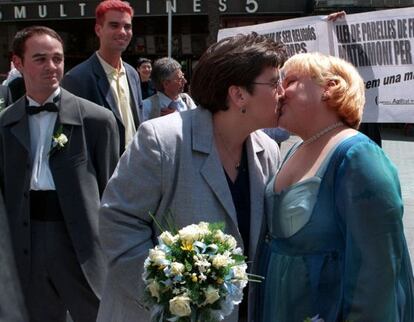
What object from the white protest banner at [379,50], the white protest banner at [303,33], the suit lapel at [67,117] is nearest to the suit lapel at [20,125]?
the suit lapel at [67,117]

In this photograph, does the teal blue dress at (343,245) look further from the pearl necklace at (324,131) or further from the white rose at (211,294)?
the white rose at (211,294)

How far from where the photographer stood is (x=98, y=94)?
4230 mm

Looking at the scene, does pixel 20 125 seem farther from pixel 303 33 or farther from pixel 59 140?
pixel 303 33

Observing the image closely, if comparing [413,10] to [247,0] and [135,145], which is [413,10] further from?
[247,0]

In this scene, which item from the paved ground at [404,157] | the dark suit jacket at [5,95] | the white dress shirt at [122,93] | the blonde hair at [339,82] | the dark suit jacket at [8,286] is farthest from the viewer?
the paved ground at [404,157]

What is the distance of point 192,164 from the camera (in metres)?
2.36

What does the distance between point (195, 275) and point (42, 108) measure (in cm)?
181

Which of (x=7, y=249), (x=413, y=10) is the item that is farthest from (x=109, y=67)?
(x=413, y=10)

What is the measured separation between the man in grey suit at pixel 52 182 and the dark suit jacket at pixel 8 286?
1.75 feet

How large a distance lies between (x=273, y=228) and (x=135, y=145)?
59cm

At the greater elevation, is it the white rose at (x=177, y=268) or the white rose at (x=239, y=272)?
the white rose at (x=177, y=268)

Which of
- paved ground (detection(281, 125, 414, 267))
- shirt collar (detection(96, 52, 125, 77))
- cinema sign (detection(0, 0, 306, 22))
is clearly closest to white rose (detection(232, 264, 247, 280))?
shirt collar (detection(96, 52, 125, 77))

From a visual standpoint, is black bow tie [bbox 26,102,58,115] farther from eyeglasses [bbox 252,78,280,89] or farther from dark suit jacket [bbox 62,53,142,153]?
eyeglasses [bbox 252,78,280,89]

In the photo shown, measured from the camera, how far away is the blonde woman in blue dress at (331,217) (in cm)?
205
